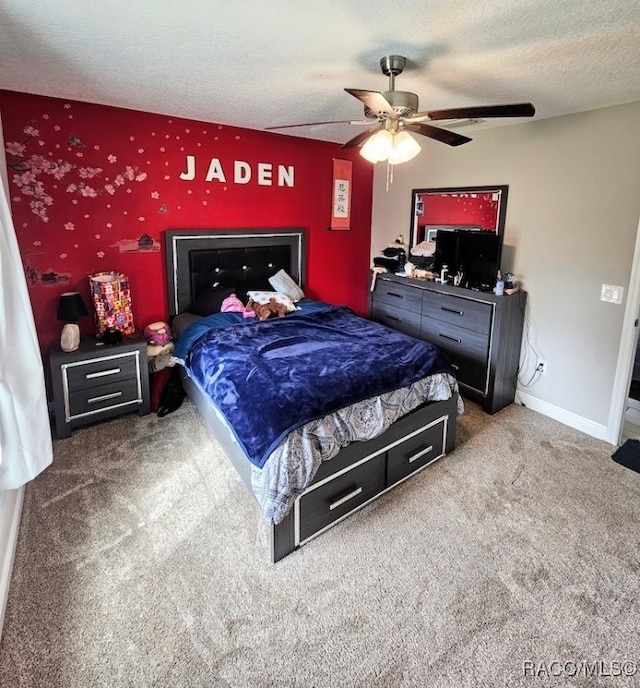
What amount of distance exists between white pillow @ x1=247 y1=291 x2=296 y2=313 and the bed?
161 mm

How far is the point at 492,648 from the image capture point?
1688 millimetres

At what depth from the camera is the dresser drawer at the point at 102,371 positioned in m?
3.06

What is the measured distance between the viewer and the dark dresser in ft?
11.4

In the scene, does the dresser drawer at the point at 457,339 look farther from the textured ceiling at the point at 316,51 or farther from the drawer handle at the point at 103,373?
the drawer handle at the point at 103,373

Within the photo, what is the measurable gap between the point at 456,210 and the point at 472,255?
1.91 ft

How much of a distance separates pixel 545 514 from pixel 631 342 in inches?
58.7

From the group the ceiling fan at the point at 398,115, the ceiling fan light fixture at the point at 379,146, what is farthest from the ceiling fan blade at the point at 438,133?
the ceiling fan light fixture at the point at 379,146

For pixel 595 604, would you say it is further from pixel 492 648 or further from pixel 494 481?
pixel 494 481

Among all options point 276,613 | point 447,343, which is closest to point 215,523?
point 276,613

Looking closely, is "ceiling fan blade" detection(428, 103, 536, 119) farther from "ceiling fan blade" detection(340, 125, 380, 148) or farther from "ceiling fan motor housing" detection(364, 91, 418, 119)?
"ceiling fan blade" detection(340, 125, 380, 148)

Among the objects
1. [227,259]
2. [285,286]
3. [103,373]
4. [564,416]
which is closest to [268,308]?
[285,286]

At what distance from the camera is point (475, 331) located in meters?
3.60

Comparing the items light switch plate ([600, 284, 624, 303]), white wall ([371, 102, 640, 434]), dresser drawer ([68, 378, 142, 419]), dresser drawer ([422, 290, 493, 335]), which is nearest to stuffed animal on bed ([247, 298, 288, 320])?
dresser drawer ([68, 378, 142, 419])

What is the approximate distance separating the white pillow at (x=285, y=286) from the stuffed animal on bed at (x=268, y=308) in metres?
0.34
